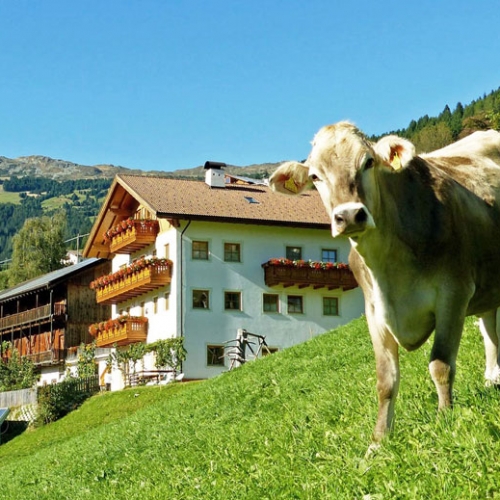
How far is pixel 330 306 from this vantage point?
2239 inches

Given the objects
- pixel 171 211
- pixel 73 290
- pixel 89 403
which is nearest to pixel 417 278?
pixel 89 403

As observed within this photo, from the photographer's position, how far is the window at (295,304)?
55.4m

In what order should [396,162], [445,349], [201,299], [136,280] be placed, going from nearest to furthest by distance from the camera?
1. [445,349]
2. [396,162]
3. [201,299]
4. [136,280]

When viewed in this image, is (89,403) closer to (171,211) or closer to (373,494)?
(171,211)

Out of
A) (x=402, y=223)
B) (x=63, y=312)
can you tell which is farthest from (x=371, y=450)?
(x=63, y=312)

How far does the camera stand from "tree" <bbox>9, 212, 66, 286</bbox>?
102 metres

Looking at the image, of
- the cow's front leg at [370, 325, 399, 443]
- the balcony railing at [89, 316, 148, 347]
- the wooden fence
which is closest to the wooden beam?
the balcony railing at [89, 316, 148, 347]

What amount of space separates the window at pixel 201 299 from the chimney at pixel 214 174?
305 inches

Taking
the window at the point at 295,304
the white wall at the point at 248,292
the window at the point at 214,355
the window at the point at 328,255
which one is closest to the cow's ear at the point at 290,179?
the white wall at the point at 248,292

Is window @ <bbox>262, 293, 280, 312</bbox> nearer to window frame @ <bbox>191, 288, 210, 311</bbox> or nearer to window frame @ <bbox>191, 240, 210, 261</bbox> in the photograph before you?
window frame @ <bbox>191, 288, 210, 311</bbox>

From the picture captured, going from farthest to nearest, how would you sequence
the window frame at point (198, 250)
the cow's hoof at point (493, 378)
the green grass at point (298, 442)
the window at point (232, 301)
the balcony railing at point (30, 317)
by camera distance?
the balcony railing at point (30, 317)
the window at point (232, 301)
the window frame at point (198, 250)
the cow's hoof at point (493, 378)
the green grass at point (298, 442)

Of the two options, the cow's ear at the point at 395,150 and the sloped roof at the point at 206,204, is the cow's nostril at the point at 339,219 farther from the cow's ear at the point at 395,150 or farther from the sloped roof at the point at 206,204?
the sloped roof at the point at 206,204

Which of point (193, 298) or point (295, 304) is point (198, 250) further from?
point (295, 304)

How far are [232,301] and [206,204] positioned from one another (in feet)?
17.9
